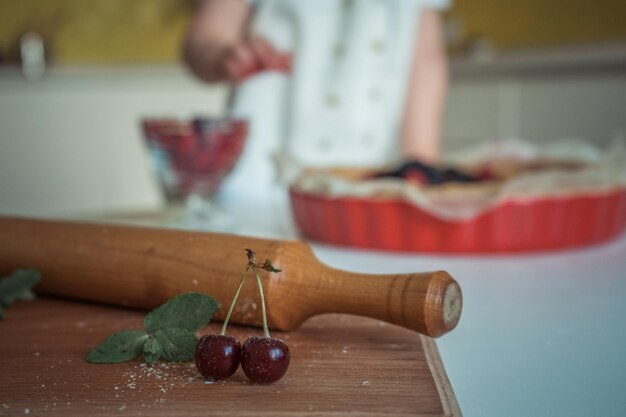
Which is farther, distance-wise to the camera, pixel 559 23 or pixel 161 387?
pixel 559 23

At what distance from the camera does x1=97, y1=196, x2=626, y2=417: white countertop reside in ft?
1.37

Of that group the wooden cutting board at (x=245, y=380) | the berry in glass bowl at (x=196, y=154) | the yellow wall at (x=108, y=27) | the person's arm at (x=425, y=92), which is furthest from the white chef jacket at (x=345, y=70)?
the yellow wall at (x=108, y=27)

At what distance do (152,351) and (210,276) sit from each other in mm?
102

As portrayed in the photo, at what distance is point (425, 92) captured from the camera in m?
1.75

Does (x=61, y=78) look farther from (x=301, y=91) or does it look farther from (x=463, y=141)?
(x=301, y=91)

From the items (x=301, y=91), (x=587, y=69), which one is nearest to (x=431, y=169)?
(x=301, y=91)

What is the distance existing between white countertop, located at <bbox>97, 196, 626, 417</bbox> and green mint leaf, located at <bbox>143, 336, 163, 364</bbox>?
0.18 metres

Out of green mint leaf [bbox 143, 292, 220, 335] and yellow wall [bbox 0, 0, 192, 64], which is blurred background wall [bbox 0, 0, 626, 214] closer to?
yellow wall [bbox 0, 0, 192, 64]

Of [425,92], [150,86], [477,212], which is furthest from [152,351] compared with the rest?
[150,86]

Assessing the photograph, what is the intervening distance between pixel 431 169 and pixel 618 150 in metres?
0.27

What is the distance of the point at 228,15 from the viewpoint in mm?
1720

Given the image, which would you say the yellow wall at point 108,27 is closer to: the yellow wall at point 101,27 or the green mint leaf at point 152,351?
the yellow wall at point 101,27

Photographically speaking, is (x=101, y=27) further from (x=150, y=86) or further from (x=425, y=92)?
(x=425, y=92)

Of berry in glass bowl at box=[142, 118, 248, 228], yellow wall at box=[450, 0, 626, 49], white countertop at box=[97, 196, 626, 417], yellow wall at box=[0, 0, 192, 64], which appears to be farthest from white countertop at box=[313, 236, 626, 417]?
yellow wall at box=[0, 0, 192, 64]
